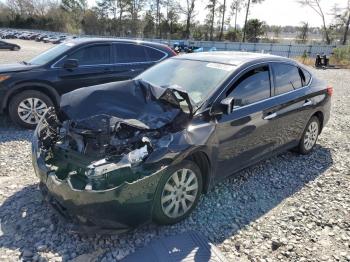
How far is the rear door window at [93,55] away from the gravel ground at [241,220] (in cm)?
235

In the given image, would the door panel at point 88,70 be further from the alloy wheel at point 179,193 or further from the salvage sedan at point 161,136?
the alloy wheel at point 179,193

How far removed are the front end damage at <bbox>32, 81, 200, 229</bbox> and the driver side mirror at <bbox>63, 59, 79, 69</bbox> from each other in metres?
2.64

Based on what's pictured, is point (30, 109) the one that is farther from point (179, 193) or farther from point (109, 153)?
point (179, 193)

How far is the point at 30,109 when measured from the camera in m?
6.14

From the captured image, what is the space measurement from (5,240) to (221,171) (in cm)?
227

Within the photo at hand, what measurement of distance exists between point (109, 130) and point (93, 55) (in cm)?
401

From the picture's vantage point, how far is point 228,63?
3967 mm

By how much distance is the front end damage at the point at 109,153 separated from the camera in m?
2.70

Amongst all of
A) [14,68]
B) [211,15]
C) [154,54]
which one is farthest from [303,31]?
[14,68]

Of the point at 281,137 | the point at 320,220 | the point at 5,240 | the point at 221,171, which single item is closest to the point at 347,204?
the point at 320,220

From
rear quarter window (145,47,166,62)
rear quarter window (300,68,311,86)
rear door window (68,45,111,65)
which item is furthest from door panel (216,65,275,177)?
rear door window (68,45,111,65)

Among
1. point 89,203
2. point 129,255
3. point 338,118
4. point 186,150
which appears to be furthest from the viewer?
point 338,118

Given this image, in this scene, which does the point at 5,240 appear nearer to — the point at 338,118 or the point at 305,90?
the point at 305,90

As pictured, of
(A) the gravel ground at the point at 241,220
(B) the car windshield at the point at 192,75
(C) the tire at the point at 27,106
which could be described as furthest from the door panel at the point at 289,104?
(C) the tire at the point at 27,106
